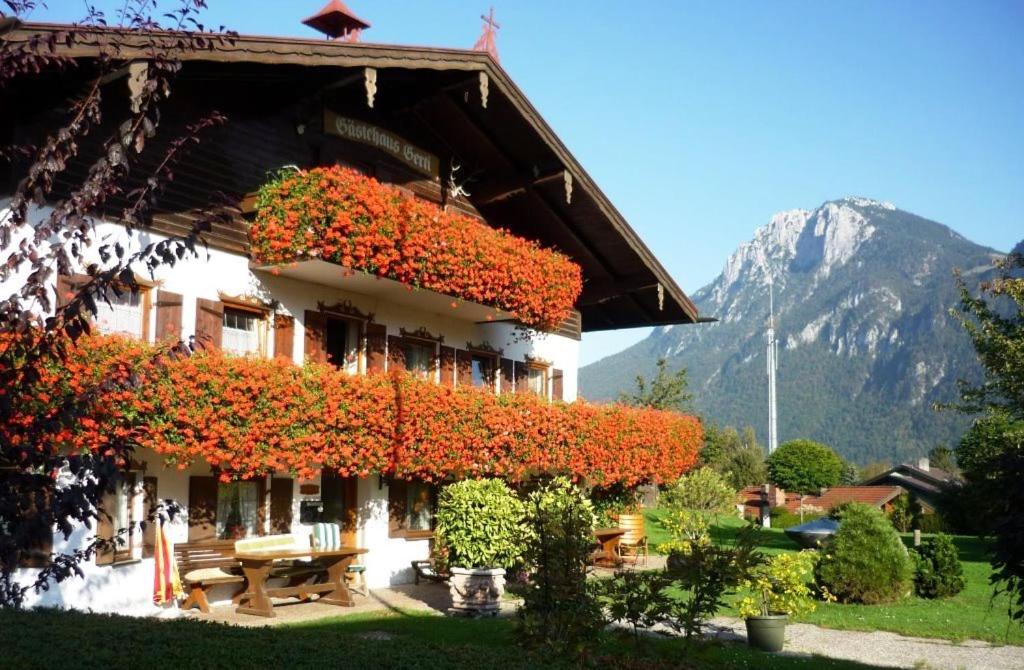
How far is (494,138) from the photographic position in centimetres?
2025

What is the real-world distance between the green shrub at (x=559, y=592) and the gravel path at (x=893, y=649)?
412 centimetres

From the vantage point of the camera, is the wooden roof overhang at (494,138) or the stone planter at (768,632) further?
the wooden roof overhang at (494,138)

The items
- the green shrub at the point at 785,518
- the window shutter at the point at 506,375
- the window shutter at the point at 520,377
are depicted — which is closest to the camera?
the window shutter at the point at 506,375

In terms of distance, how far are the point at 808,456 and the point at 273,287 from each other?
5042 cm

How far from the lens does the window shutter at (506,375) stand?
2192cm

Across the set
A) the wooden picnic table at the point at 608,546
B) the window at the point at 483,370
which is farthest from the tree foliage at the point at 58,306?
the wooden picnic table at the point at 608,546

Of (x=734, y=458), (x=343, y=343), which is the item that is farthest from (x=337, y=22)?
(x=734, y=458)

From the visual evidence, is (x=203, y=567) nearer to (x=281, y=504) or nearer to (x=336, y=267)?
(x=281, y=504)

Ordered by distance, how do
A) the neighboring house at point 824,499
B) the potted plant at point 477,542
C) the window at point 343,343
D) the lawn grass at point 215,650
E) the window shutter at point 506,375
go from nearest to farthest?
the lawn grass at point 215,650 → the potted plant at point 477,542 → the window at point 343,343 → the window shutter at point 506,375 → the neighboring house at point 824,499

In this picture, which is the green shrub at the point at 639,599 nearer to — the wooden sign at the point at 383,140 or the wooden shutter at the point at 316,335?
the wooden shutter at the point at 316,335

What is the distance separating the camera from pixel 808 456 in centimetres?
6156

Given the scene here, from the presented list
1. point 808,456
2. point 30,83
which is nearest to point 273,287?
point 30,83

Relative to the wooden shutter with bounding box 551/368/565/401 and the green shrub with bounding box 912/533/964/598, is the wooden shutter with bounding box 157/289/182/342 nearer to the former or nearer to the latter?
the wooden shutter with bounding box 551/368/565/401

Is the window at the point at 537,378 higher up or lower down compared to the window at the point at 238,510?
higher up
